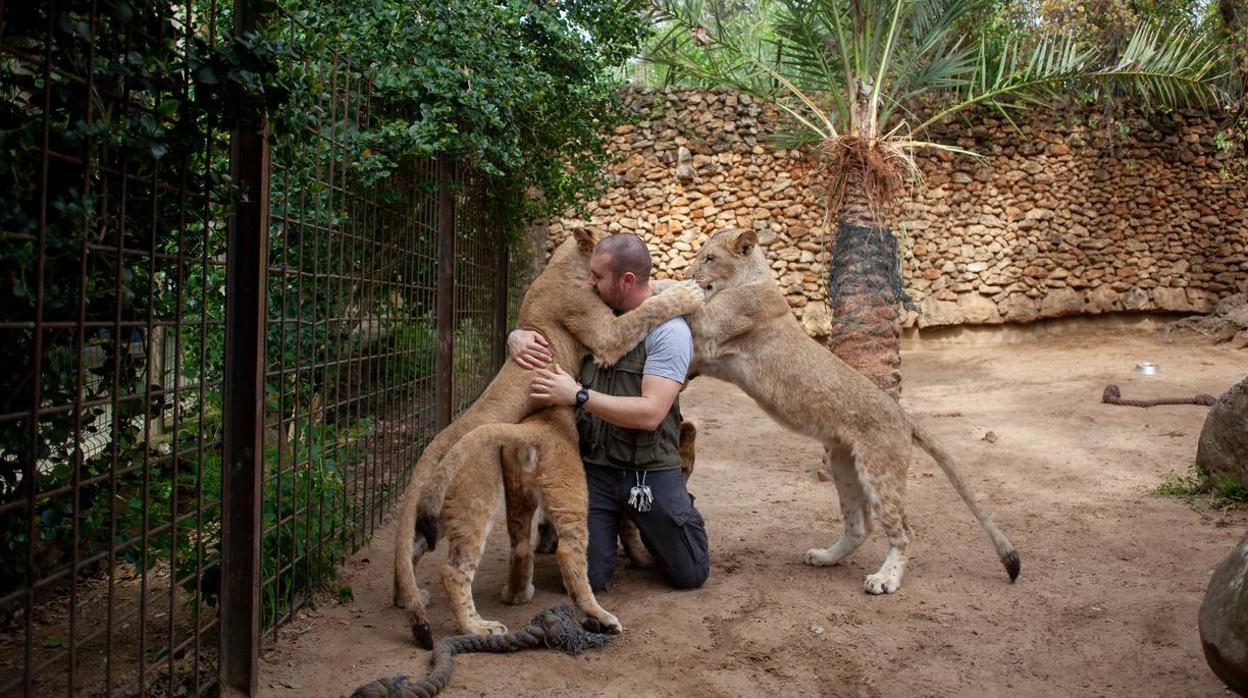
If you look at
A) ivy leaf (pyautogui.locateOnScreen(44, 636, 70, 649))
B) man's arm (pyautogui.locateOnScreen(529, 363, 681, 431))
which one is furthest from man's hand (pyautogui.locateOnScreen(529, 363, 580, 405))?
ivy leaf (pyautogui.locateOnScreen(44, 636, 70, 649))

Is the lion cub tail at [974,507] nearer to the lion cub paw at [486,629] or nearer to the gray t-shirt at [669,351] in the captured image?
the gray t-shirt at [669,351]

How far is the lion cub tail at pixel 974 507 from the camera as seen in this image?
4.71m

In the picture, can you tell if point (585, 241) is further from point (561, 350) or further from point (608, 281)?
point (561, 350)

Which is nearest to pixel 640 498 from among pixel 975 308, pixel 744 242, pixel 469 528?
pixel 469 528

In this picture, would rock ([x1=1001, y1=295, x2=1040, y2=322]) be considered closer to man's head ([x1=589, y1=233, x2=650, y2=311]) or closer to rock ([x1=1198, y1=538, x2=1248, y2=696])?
man's head ([x1=589, y1=233, x2=650, y2=311])

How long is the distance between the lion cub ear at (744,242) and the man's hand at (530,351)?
1.68 m

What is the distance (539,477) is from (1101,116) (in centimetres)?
1360

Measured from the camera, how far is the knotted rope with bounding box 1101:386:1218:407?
9.08 m

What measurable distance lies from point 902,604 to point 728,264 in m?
2.28

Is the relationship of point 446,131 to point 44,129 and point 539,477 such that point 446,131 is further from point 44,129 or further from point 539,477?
point 44,129

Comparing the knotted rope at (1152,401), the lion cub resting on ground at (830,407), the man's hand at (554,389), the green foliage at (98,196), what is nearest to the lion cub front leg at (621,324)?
the man's hand at (554,389)

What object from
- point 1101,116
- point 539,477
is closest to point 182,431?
point 539,477

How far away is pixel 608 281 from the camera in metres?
4.80

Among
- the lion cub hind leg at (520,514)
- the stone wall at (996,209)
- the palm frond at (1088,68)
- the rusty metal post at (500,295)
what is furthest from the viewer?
the stone wall at (996,209)
